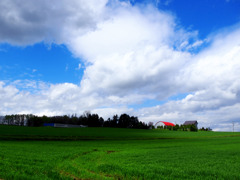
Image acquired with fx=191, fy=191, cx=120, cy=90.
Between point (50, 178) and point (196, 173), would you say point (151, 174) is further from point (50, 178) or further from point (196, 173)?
point (50, 178)

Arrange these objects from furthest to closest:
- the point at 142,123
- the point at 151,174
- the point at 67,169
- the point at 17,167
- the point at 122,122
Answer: the point at 122,122, the point at 142,123, the point at 67,169, the point at 17,167, the point at 151,174

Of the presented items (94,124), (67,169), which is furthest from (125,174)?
(94,124)

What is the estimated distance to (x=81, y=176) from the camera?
13.5 meters

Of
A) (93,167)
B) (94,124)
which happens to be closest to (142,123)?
(94,124)

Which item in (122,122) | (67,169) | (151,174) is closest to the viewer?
(151,174)

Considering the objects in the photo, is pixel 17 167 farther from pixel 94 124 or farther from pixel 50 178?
pixel 94 124

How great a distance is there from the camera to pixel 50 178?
12.0 meters

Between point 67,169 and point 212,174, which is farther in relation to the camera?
point 67,169

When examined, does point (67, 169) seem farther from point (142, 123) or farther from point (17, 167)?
point (142, 123)

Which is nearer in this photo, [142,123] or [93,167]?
[93,167]

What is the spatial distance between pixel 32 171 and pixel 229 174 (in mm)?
13905

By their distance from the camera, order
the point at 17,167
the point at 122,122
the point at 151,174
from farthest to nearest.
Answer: the point at 122,122 < the point at 17,167 < the point at 151,174

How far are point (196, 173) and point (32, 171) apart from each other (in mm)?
11848

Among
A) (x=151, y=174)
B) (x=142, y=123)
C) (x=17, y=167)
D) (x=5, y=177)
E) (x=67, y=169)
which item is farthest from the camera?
(x=142, y=123)
